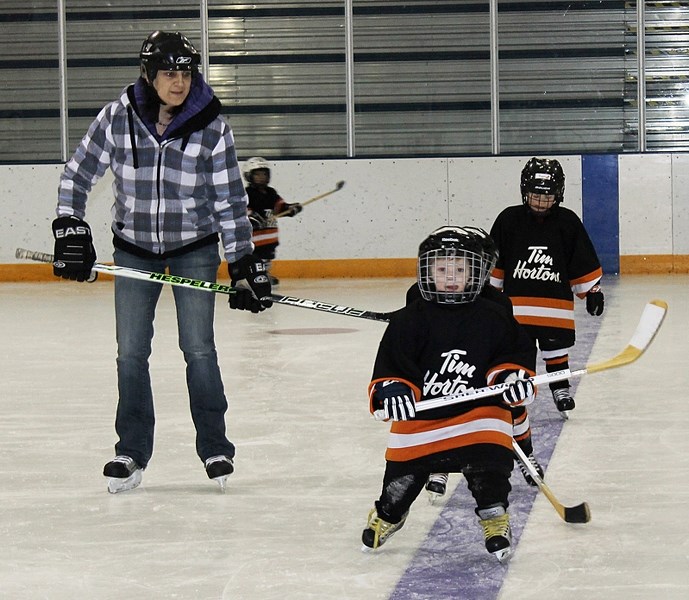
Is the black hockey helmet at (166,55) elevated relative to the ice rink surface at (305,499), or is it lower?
elevated

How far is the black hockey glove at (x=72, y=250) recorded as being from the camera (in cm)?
339

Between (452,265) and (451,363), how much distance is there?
0.21 metres

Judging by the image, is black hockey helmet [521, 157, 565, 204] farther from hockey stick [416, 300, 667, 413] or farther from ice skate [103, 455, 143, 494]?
ice skate [103, 455, 143, 494]

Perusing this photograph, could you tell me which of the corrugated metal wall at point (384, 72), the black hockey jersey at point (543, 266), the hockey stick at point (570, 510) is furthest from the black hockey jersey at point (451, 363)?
the corrugated metal wall at point (384, 72)

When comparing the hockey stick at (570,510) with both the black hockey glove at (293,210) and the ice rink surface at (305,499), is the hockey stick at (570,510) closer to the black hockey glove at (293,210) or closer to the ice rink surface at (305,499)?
the ice rink surface at (305,499)

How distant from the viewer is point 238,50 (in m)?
11.1

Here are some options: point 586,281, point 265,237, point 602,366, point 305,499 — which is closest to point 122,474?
point 305,499

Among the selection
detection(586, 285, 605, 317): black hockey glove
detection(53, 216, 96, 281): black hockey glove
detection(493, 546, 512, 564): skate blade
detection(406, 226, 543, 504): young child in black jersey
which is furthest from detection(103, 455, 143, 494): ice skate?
detection(586, 285, 605, 317): black hockey glove

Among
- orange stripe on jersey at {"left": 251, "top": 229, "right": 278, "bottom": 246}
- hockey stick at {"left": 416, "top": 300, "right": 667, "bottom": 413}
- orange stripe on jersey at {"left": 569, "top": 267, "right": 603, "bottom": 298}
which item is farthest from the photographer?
orange stripe on jersey at {"left": 251, "top": 229, "right": 278, "bottom": 246}

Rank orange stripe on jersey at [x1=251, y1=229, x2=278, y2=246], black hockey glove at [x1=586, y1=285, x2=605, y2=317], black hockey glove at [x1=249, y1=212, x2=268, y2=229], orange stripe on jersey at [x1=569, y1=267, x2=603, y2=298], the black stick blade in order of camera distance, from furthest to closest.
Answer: orange stripe on jersey at [x1=251, y1=229, x2=278, y2=246] → black hockey glove at [x1=249, y1=212, x2=268, y2=229] → orange stripe on jersey at [x1=569, y1=267, x2=603, y2=298] → black hockey glove at [x1=586, y1=285, x2=605, y2=317] → the black stick blade

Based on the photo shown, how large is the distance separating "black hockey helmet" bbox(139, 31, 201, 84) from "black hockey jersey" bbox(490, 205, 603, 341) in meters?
1.45

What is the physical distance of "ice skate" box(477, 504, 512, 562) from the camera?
8.90 feet

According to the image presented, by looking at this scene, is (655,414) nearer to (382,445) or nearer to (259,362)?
(382,445)

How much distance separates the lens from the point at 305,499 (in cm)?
335
